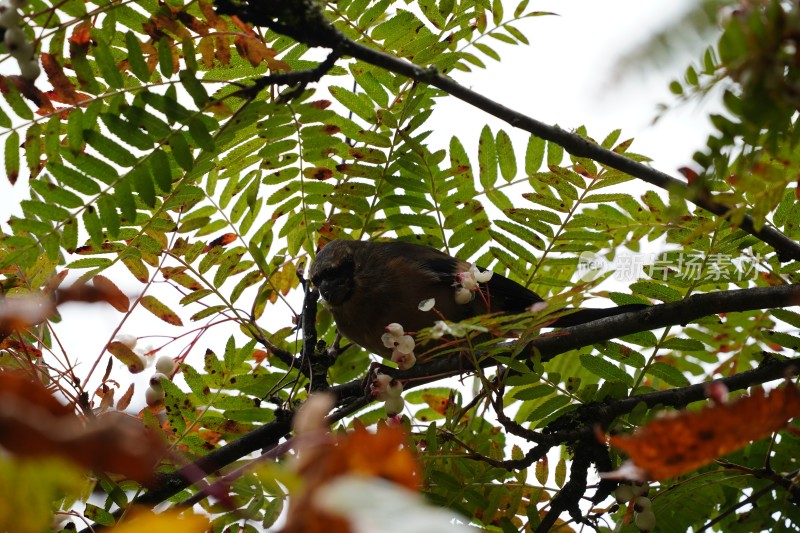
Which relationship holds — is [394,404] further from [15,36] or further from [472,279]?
[15,36]

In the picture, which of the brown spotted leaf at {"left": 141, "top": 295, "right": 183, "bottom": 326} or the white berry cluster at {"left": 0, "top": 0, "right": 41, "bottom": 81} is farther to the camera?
the brown spotted leaf at {"left": 141, "top": 295, "right": 183, "bottom": 326}

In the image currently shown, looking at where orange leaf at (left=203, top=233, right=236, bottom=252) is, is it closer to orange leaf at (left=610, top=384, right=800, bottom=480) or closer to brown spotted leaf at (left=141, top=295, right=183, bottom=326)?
brown spotted leaf at (left=141, top=295, right=183, bottom=326)

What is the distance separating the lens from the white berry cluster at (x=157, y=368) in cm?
344

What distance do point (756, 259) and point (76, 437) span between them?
2931 mm

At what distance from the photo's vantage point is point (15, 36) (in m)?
2.30

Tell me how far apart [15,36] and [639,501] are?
2417 millimetres

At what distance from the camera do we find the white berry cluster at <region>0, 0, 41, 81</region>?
90.2 inches

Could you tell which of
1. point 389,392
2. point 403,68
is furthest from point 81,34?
point 389,392

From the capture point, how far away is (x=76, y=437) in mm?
888

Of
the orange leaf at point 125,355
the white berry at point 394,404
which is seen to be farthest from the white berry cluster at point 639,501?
the orange leaf at point 125,355

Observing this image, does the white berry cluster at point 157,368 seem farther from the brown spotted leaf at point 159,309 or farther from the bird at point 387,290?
the bird at point 387,290

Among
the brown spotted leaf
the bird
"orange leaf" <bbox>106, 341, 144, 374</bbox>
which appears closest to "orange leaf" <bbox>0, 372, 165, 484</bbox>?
"orange leaf" <bbox>106, 341, 144, 374</bbox>

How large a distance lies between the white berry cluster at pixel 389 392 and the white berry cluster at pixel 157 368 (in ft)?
3.23

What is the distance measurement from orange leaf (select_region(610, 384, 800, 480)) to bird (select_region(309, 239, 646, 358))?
9.39 feet
